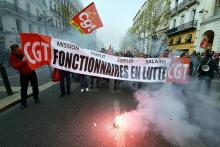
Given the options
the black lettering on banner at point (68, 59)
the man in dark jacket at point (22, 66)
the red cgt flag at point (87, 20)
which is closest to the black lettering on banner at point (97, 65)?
the black lettering on banner at point (68, 59)

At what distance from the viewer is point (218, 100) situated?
5.13m

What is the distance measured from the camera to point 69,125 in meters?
3.12

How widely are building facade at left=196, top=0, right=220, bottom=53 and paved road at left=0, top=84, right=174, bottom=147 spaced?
15515 mm

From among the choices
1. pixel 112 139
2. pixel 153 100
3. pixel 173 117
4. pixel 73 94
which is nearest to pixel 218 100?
pixel 153 100

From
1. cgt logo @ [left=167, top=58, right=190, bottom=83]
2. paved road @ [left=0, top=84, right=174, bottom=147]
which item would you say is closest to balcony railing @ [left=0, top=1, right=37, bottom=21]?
paved road @ [left=0, top=84, right=174, bottom=147]

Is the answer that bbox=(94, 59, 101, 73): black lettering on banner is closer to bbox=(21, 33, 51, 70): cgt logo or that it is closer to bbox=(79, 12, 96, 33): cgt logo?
bbox=(21, 33, 51, 70): cgt logo

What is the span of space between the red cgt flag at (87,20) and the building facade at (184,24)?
1445 centimetres

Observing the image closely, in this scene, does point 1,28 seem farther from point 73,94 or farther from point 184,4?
point 184,4

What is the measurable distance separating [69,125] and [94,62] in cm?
224

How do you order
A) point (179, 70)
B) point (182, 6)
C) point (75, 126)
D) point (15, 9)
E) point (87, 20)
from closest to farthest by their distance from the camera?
point (75, 126) → point (179, 70) → point (87, 20) → point (15, 9) → point (182, 6)

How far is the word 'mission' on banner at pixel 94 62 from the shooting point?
398 cm

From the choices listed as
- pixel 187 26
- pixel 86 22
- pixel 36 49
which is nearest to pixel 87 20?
pixel 86 22

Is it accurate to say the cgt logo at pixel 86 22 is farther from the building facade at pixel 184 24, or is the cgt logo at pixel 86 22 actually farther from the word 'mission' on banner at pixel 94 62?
the building facade at pixel 184 24

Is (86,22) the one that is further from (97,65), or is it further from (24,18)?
(24,18)
